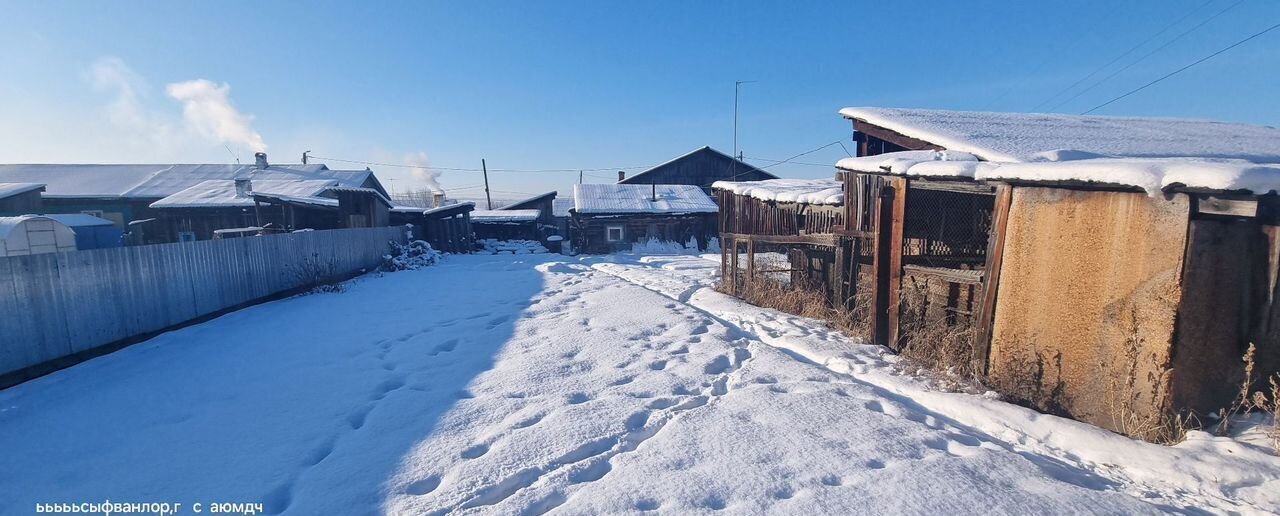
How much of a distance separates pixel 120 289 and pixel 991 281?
400 inches

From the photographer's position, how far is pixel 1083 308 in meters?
3.74

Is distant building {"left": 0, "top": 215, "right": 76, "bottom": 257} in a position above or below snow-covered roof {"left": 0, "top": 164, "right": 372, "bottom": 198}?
below

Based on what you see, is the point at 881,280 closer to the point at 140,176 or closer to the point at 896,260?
the point at 896,260

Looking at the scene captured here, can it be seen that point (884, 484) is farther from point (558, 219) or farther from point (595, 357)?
point (558, 219)

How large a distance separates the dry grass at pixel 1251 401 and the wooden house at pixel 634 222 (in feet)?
71.1

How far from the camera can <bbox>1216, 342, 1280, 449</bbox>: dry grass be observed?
3.08m

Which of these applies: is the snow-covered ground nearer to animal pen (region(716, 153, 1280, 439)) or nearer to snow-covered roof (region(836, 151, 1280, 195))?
animal pen (region(716, 153, 1280, 439))

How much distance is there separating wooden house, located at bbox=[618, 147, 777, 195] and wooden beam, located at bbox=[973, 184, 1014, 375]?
1078 inches

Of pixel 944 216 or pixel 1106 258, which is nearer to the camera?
pixel 1106 258

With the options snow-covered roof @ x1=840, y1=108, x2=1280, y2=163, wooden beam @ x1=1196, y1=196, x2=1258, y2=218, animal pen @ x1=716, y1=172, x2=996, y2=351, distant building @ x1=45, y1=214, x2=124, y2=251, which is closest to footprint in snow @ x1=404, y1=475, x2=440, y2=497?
animal pen @ x1=716, y1=172, x2=996, y2=351

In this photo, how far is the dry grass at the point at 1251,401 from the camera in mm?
3078

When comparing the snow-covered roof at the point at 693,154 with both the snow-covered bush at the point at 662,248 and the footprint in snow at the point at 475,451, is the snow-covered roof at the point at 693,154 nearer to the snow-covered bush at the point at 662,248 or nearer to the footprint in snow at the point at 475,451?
the snow-covered bush at the point at 662,248

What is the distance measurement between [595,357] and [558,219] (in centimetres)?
3034

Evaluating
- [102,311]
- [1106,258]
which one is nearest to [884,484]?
[1106,258]
